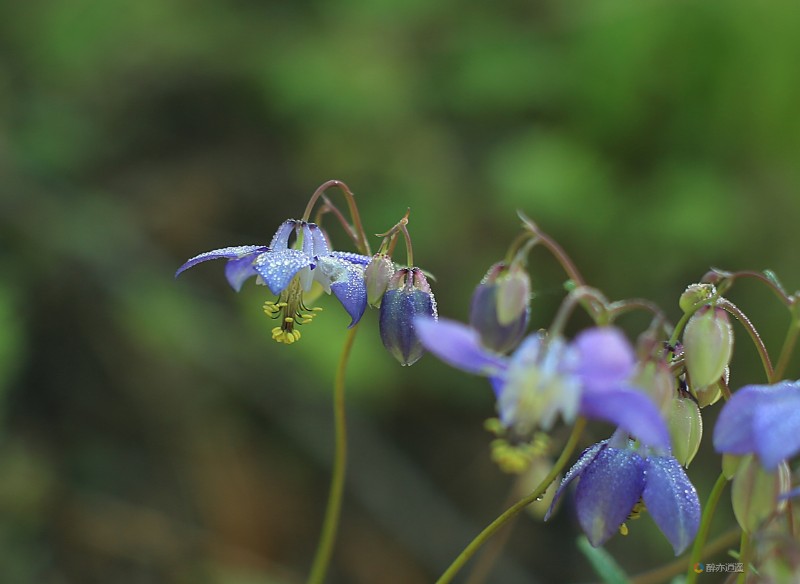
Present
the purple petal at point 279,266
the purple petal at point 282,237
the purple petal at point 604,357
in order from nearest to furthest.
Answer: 1. the purple petal at point 604,357
2. the purple petal at point 279,266
3. the purple petal at point 282,237

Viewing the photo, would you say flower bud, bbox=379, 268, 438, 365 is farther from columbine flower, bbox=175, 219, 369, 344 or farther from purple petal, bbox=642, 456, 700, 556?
purple petal, bbox=642, 456, 700, 556

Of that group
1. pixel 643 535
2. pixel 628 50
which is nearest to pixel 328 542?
pixel 643 535

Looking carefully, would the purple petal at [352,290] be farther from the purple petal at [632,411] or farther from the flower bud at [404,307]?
the purple petal at [632,411]

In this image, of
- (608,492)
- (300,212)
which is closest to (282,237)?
(608,492)

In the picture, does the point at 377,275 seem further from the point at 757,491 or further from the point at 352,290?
the point at 757,491

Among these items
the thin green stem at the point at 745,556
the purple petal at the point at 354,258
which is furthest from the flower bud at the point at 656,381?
the purple petal at the point at 354,258

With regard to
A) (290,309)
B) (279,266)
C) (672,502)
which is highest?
(279,266)
